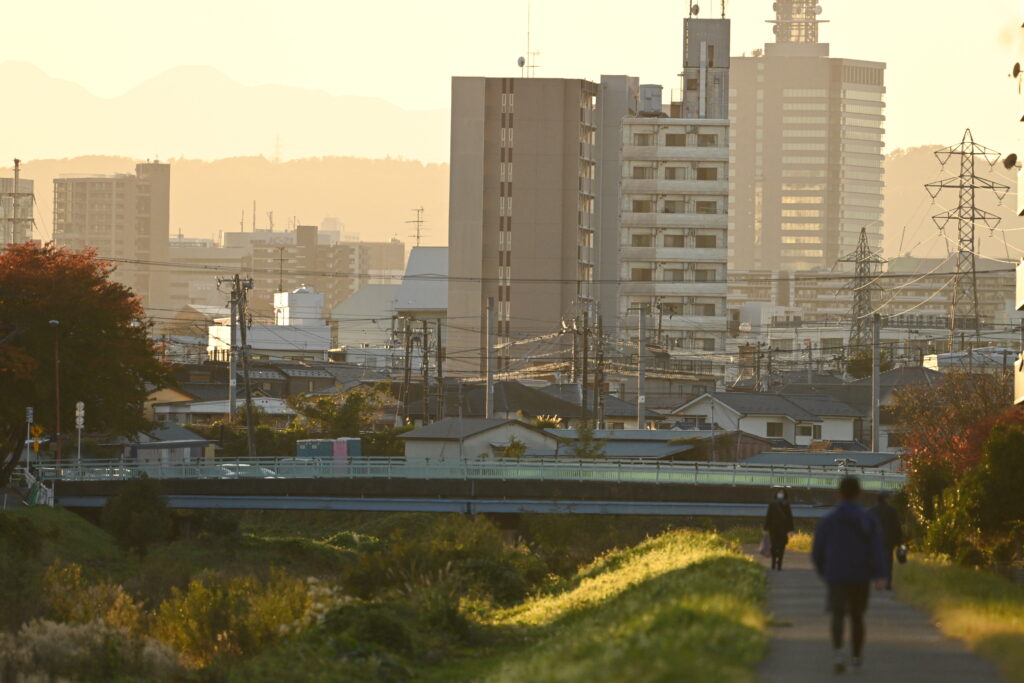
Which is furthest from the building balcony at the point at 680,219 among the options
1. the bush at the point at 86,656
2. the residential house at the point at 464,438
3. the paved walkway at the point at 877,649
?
the paved walkway at the point at 877,649

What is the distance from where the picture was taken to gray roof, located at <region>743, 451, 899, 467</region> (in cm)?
8119

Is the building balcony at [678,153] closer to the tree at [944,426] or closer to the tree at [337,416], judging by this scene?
the tree at [944,426]

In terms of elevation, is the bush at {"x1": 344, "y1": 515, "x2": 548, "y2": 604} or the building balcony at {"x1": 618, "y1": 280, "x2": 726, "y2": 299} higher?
the building balcony at {"x1": 618, "y1": 280, "x2": 726, "y2": 299}

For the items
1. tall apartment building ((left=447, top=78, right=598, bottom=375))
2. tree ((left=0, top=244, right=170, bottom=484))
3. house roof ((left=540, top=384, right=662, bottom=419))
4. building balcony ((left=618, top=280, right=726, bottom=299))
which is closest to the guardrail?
tree ((left=0, top=244, right=170, bottom=484))

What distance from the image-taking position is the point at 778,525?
31.8 meters

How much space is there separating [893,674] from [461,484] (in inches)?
2031

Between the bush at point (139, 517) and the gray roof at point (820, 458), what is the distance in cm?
2671

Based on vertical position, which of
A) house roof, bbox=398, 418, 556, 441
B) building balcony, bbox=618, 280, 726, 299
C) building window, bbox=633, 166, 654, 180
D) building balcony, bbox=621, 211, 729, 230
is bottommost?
house roof, bbox=398, 418, 556, 441

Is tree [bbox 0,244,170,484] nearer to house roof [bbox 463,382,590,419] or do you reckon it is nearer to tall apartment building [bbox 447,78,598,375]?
house roof [bbox 463,382,590,419]

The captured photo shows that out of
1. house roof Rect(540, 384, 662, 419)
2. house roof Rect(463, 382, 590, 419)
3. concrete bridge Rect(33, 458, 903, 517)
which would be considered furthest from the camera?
house roof Rect(540, 384, 662, 419)

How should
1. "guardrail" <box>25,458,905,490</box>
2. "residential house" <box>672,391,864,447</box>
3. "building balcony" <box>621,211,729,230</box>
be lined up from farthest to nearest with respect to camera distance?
"building balcony" <box>621,211,729,230</box>
"residential house" <box>672,391,864,447</box>
"guardrail" <box>25,458,905,490</box>

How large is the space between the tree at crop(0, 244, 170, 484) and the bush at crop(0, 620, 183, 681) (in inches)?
1340

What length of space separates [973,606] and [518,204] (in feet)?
448

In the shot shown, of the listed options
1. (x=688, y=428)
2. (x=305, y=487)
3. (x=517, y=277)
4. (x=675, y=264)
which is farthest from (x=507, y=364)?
(x=305, y=487)
